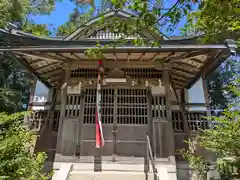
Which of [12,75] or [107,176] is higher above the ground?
[12,75]

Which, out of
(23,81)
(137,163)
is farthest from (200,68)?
(23,81)

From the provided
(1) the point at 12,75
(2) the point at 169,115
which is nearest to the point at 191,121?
(2) the point at 169,115

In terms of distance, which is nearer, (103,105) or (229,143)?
(229,143)

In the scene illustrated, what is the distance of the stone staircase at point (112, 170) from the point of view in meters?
5.54

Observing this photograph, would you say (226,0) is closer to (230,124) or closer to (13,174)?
(230,124)

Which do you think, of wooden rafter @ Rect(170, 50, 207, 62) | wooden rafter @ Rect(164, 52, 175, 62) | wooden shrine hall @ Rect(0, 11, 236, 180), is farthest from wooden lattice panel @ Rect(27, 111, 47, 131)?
wooden rafter @ Rect(170, 50, 207, 62)

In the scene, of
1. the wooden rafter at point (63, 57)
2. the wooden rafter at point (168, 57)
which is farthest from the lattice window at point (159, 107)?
the wooden rafter at point (63, 57)

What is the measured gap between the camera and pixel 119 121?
6.61m

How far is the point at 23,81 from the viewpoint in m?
13.4

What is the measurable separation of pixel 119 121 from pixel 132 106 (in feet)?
2.11

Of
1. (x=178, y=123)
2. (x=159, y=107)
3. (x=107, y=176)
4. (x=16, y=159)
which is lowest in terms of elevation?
(x=107, y=176)

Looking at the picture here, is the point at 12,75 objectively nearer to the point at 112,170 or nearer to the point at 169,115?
the point at 112,170

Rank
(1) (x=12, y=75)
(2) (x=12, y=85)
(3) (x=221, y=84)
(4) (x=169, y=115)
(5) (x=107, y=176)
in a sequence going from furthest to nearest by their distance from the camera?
(3) (x=221, y=84) → (1) (x=12, y=75) → (2) (x=12, y=85) → (4) (x=169, y=115) → (5) (x=107, y=176)

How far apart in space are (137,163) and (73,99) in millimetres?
2809
